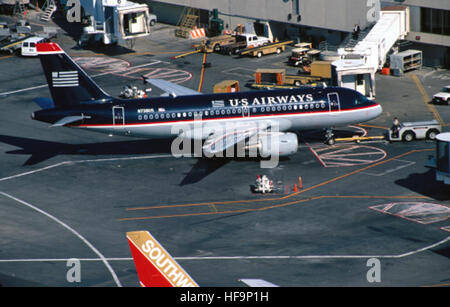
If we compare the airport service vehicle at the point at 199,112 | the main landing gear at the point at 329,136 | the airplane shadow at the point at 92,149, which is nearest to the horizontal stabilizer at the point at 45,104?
the airport service vehicle at the point at 199,112

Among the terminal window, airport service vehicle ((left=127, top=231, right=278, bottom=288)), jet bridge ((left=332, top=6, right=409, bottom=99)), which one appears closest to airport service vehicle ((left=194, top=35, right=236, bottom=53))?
jet bridge ((left=332, top=6, right=409, bottom=99))

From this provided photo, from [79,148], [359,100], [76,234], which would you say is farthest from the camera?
[79,148]

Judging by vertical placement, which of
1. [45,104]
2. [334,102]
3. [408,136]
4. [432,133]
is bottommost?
[408,136]

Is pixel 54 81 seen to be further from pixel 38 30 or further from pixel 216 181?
pixel 38 30

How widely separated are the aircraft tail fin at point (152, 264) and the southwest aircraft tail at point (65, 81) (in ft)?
139

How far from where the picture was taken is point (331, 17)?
372ft

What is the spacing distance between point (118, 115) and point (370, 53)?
1651 inches

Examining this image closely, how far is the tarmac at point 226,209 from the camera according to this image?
2045 inches

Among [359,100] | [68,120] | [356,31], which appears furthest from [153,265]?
[356,31]

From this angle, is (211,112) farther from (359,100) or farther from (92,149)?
(359,100)

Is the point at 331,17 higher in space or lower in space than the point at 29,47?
higher

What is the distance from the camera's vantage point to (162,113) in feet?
242

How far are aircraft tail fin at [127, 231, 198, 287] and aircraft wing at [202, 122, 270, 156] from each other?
117 ft

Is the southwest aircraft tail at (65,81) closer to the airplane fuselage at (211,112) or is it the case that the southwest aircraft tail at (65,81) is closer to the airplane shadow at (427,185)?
the airplane fuselage at (211,112)
